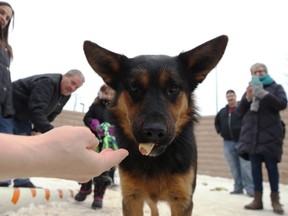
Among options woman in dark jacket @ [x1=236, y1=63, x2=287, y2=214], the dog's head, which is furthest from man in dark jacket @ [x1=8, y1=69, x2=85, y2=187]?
woman in dark jacket @ [x1=236, y1=63, x2=287, y2=214]

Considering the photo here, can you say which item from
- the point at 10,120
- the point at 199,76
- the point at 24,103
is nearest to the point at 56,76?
the point at 24,103

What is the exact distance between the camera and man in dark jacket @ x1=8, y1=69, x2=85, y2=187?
4117 mm

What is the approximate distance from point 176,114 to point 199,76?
0.57 m

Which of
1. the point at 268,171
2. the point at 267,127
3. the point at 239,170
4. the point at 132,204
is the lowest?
the point at 239,170

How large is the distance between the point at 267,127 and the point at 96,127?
2.71 metres

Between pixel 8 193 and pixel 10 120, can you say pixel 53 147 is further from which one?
pixel 10 120

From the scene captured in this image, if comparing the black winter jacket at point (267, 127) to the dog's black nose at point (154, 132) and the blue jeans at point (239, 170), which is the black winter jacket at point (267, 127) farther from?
the dog's black nose at point (154, 132)

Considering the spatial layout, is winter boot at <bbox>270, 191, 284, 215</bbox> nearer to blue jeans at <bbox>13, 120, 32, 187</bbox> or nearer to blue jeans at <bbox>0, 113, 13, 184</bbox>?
blue jeans at <bbox>13, 120, 32, 187</bbox>

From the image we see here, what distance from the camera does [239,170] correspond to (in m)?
7.97

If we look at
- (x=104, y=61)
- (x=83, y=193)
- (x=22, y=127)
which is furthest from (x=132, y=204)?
(x=22, y=127)

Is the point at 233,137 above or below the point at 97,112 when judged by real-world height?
below

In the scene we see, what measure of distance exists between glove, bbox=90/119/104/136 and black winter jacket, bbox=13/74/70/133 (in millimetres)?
561

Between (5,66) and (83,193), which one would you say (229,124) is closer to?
(83,193)

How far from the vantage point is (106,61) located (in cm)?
302
